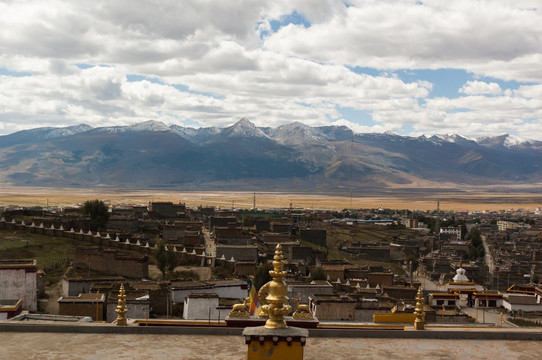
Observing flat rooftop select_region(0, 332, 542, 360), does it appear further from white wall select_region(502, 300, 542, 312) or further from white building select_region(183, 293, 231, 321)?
white wall select_region(502, 300, 542, 312)

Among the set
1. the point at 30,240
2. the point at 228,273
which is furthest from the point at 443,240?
the point at 30,240

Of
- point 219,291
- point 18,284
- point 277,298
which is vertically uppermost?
point 277,298

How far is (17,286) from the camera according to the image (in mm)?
40250

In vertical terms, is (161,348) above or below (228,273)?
above

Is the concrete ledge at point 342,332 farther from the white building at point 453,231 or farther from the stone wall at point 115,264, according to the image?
the white building at point 453,231

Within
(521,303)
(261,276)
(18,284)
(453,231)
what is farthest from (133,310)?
(453,231)

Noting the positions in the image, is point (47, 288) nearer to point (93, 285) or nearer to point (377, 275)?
point (93, 285)

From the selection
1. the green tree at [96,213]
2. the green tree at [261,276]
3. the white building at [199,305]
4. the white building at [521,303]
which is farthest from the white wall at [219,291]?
the green tree at [96,213]

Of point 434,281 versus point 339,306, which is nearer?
point 339,306

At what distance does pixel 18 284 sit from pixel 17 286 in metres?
0.13

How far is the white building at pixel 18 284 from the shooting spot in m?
40.2

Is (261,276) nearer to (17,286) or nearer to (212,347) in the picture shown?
(17,286)

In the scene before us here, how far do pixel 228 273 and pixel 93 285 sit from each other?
18406 millimetres

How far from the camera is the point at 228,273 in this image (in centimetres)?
6066
